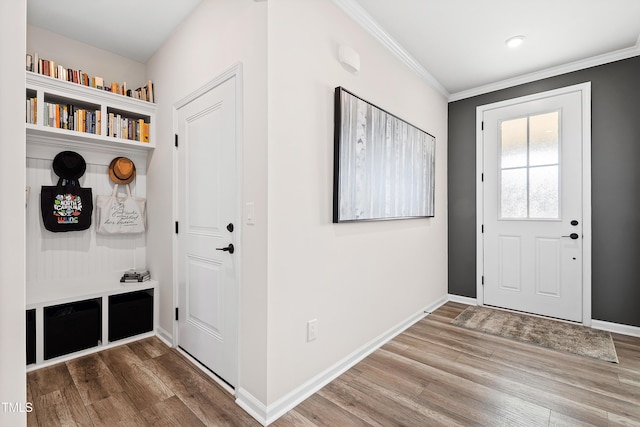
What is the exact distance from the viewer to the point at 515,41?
2646 millimetres

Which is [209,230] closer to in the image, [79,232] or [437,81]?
[79,232]

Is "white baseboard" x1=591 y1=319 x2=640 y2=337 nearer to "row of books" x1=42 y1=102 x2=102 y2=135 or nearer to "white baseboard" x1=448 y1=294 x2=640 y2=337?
"white baseboard" x1=448 y1=294 x2=640 y2=337

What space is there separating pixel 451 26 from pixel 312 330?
2.57 meters

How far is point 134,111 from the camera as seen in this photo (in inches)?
106

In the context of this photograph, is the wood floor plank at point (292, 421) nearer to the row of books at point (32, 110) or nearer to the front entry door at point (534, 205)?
the row of books at point (32, 110)

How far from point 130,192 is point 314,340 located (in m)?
2.26

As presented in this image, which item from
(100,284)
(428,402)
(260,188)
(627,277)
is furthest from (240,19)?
(627,277)

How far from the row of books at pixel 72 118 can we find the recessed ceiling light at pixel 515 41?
3.54 meters

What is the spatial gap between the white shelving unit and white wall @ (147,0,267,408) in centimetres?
41

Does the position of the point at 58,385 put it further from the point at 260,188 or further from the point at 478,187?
the point at 478,187

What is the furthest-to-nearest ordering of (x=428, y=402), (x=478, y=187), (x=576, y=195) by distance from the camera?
(x=478, y=187), (x=576, y=195), (x=428, y=402)

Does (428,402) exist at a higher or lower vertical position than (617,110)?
lower

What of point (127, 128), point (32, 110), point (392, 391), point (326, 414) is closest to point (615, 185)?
point (392, 391)

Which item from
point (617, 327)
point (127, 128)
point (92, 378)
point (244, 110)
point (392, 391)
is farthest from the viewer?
point (617, 327)
